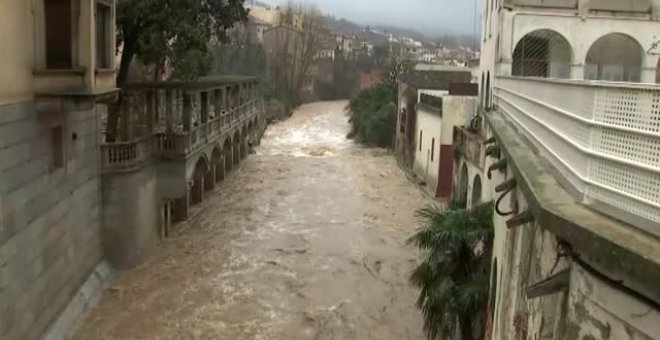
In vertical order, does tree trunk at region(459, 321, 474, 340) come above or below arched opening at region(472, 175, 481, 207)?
below

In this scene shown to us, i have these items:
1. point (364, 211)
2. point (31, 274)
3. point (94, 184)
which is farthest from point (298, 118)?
point (31, 274)

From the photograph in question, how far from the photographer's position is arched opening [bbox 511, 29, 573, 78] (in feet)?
73.9

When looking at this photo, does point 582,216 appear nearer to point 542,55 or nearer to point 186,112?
point 542,55

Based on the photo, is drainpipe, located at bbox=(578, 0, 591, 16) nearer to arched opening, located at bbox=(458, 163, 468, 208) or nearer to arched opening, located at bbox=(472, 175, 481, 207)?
arched opening, located at bbox=(458, 163, 468, 208)

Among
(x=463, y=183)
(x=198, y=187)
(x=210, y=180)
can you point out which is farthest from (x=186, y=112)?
(x=463, y=183)

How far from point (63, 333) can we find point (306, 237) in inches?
443

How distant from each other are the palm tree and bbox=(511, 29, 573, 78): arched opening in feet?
35.7

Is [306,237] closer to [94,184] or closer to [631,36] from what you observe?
[94,184]

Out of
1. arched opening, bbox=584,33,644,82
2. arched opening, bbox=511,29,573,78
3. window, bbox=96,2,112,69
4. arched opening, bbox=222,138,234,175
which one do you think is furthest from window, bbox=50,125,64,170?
arched opening, bbox=222,138,234,175

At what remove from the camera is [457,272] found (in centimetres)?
1266

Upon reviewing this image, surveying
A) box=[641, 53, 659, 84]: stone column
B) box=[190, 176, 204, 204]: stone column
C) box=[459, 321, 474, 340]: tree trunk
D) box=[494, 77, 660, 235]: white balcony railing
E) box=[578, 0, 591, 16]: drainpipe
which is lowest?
box=[190, 176, 204, 204]: stone column

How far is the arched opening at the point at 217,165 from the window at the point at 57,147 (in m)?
17.9

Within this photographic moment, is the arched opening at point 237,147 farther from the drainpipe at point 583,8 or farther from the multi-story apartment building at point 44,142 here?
the multi-story apartment building at point 44,142

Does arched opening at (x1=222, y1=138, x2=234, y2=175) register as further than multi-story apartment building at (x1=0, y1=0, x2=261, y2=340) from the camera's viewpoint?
Yes
